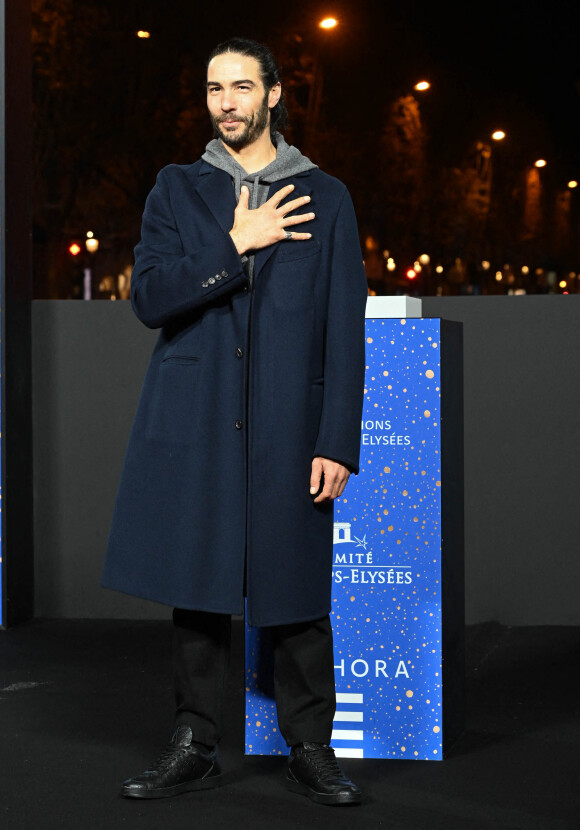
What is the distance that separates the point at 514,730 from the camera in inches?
139

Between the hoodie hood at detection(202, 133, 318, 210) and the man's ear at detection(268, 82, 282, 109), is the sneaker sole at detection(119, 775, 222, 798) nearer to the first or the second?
the hoodie hood at detection(202, 133, 318, 210)

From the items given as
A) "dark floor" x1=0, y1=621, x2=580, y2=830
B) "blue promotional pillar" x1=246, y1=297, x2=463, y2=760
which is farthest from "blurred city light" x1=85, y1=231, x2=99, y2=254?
"blue promotional pillar" x1=246, y1=297, x2=463, y2=760

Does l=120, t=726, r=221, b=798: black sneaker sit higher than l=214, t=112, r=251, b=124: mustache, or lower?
lower

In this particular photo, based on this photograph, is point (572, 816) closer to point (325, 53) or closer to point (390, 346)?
point (390, 346)

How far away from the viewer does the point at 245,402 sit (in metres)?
2.84

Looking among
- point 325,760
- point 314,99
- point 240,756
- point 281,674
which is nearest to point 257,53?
point 281,674

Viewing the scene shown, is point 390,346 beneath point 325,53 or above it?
beneath

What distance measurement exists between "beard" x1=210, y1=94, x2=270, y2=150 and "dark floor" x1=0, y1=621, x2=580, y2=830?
4.87 ft

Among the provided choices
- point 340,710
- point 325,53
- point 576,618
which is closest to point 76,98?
point 325,53

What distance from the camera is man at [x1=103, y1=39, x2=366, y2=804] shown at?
2.80 m

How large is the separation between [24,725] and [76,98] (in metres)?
→ 3.49

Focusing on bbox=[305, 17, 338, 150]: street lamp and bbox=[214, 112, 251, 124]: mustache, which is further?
bbox=[305, 17, 338, 150]: street lamp

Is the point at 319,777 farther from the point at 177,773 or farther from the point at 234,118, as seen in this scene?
the point at 234,118

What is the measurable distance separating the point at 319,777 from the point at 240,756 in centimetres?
42
